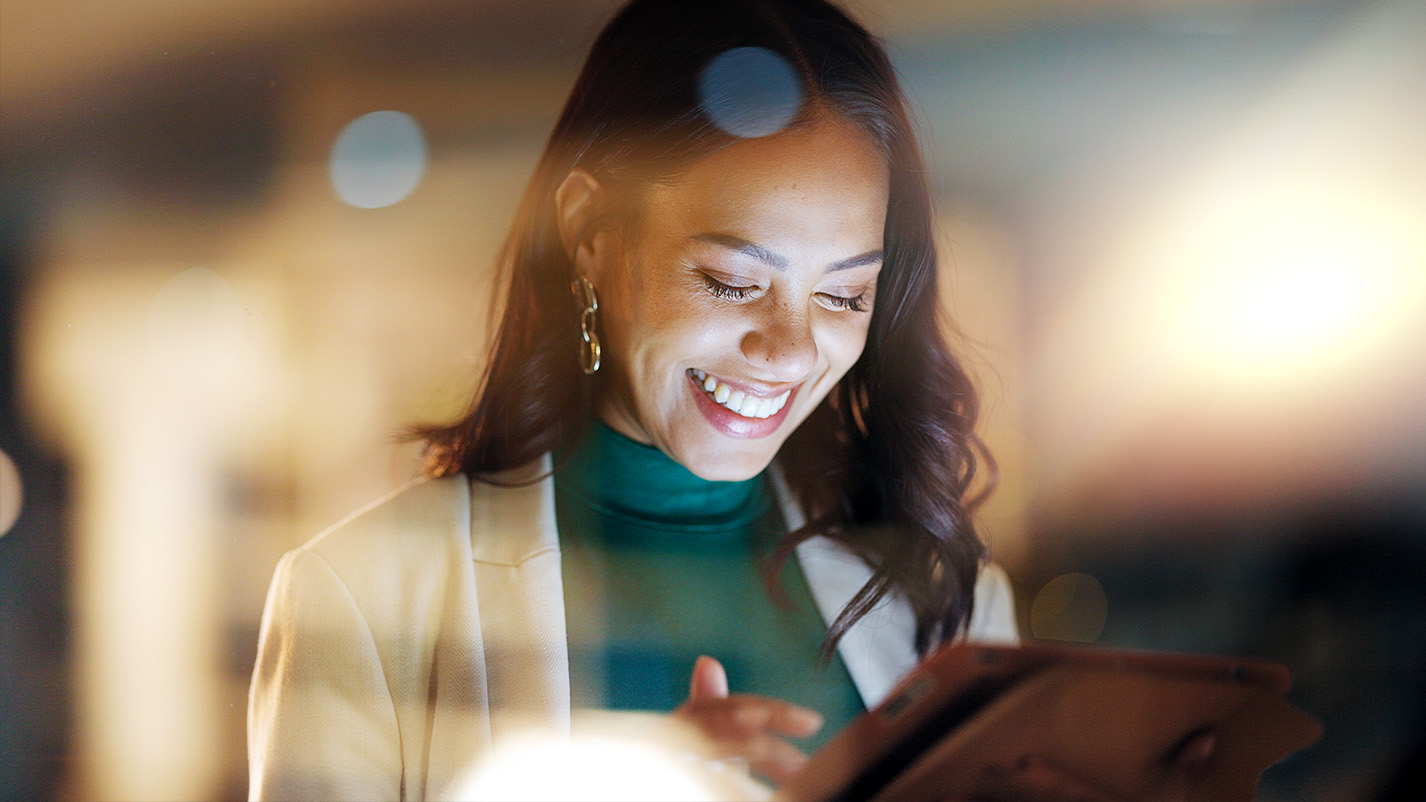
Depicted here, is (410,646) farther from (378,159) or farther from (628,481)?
(378,159)

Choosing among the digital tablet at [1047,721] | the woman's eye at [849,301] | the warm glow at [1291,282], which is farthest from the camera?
the warm glow at [1291,282]

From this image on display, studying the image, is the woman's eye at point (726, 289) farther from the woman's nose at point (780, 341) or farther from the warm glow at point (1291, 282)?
the warm glow at point (1291, 282)

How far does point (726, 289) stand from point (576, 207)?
0.18 metres

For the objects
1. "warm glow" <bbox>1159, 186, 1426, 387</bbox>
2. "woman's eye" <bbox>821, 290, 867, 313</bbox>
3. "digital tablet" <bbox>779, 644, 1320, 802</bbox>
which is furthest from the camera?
"warm glow" <bbox>1159, 186, 1426, 387</bbox>

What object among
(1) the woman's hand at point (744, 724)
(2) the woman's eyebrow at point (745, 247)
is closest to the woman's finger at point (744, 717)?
(1) the woman's hand at point (744, 724)

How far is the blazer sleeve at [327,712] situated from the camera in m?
0.77

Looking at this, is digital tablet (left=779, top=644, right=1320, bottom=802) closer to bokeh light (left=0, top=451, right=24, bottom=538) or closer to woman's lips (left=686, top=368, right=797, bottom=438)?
woman's lips (left=686, top=368, right=797, bottom=438)

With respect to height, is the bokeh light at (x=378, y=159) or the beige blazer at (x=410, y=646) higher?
the bokeh light at (x=378, y=159)

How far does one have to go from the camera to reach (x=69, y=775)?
34.7 inches

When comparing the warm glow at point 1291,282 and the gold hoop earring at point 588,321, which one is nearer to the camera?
the gold hoop earring at point 588,321

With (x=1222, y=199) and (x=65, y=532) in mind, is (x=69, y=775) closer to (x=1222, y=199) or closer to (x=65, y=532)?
(x=65, y=532)

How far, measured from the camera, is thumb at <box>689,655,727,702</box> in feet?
2.76

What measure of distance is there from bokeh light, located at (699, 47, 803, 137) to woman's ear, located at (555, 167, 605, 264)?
0.45 ft

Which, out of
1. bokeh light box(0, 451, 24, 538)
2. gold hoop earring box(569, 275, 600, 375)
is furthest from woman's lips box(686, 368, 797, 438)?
bokeh light box(0, 451, 24, 538)
